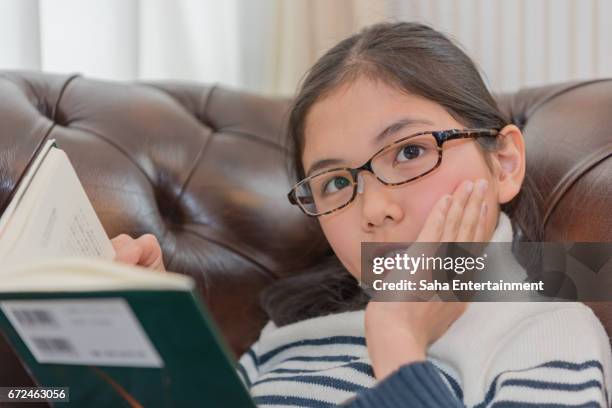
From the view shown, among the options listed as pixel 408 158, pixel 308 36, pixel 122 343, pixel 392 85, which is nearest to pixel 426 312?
pixel 408 158

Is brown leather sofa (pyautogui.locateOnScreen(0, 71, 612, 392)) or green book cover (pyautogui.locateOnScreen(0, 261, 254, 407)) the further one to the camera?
brown leather sofa (pyautogui.locateOnScreen(0, 71, 612, 392))

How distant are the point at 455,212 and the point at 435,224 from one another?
33 millimetres

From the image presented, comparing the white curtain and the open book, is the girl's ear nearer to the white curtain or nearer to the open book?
the open book

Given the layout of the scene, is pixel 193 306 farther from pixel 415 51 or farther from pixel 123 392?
pixel 415 51

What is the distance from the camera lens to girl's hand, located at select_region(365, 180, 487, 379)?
817 millimetres

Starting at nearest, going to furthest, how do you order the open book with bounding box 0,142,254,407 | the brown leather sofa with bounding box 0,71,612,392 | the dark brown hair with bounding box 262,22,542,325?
1. the open book with bounding box 0,142,254,407
2. the dark brown hair with bounding box 262,22,542,325
3. the brown leather sofa with bounding box 0,71,612,392

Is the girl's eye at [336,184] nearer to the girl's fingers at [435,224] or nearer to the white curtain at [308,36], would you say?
the girl's fingers at [435,224]

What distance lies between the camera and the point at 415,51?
1062 mm

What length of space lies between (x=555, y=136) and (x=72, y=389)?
82 centimetres

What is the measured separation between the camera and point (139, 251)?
3.31ft

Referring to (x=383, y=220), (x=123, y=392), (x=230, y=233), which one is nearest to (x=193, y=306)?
(x=123, y=392)

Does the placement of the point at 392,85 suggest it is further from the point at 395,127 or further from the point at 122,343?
the point at 122,343

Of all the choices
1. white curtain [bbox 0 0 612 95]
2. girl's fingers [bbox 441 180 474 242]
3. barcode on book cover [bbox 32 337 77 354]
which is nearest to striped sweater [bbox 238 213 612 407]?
girl's fingers [bbox 441 180 474 242]

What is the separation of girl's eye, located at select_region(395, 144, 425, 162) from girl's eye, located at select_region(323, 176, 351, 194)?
0.30 feet
